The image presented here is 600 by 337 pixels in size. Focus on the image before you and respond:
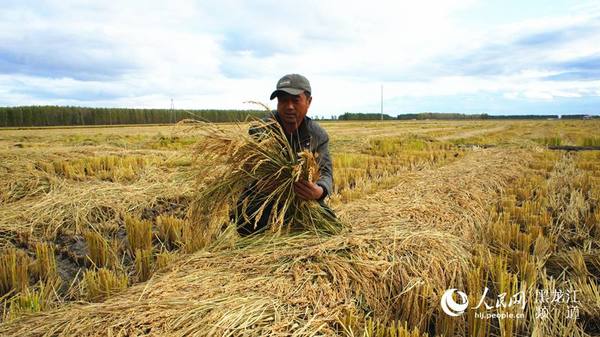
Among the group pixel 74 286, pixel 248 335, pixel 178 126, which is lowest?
pixel 74 286

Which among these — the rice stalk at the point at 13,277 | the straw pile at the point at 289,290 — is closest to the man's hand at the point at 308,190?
the straw pile at the point at 289,290

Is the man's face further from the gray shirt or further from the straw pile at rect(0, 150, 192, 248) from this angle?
the straw pile at rect(0, 150, 192, 248)

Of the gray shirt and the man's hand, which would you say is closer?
the man's hand

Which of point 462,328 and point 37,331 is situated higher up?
point 37,331

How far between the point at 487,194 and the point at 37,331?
19.8 ft

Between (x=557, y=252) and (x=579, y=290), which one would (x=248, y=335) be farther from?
(x=557, y=252)

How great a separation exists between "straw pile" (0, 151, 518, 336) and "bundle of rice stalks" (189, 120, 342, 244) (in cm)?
24

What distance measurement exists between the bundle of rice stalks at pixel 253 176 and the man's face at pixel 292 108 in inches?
7.9

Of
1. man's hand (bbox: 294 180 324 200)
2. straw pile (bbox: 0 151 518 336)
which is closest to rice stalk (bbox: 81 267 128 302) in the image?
straw pile (bbox: 0 151 518 336)

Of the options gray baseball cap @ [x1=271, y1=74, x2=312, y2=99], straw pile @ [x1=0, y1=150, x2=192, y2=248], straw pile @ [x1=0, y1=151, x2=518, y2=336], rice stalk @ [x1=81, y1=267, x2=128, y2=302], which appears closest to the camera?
straw pile @ [x1=0, y1=151, x2=518, y2=336]

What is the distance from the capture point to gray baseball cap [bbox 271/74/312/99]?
130 inches

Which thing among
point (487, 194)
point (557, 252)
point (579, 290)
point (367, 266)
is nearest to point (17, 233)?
point (367, 266)

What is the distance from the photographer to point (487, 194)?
20.6ft

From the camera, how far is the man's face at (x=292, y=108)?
11.2 ft
